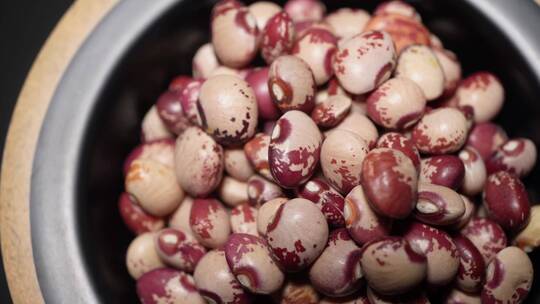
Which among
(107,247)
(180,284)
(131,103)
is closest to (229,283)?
(180,284)

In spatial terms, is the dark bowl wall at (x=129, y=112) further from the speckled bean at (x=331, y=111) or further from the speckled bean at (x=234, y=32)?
the speckled bean at (x=331, y=111)

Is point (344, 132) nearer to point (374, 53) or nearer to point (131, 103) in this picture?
point (374, 53)

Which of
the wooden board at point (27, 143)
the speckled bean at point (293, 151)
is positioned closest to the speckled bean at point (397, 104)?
the speckled bean at point (293, 151)

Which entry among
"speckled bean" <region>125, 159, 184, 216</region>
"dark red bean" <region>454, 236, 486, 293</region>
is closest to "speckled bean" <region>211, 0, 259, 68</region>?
"speckled bean" <region>125, 159, 184, 216</region>

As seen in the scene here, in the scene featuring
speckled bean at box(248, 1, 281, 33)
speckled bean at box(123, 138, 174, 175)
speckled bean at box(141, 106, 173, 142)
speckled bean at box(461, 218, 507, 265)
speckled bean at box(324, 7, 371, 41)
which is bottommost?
speckled bean at box(461, 218, 507, 265)

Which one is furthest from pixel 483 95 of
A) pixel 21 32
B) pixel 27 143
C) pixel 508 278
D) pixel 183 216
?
pixel 21 32

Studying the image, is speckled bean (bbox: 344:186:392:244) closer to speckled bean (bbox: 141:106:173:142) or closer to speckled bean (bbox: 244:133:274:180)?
speckled bean (bbox: 244:133:274:180)
